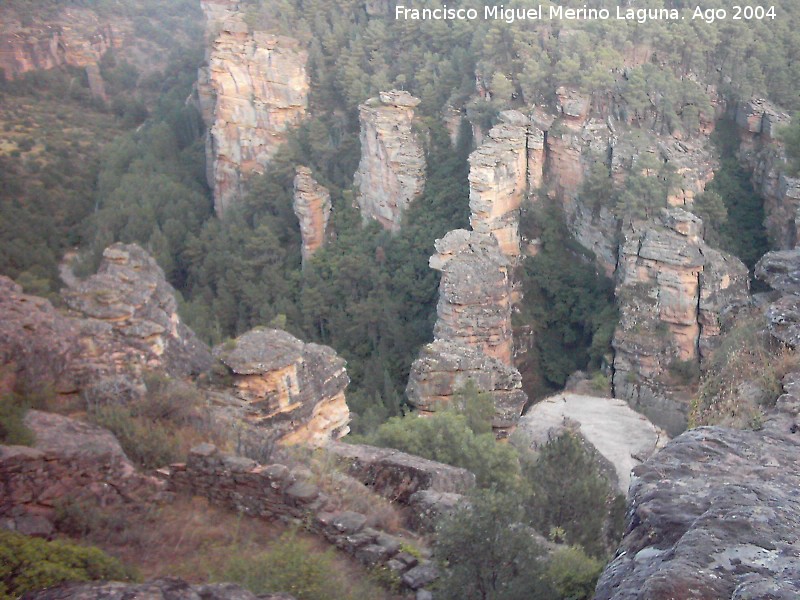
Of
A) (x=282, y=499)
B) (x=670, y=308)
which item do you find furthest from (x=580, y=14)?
(x=282, y=499)

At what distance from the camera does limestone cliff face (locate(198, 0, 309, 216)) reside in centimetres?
3425

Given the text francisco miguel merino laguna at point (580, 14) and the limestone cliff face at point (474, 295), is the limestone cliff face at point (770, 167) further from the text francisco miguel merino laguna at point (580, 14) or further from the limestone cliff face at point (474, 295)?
the limestone cliff face at point (474, 295)

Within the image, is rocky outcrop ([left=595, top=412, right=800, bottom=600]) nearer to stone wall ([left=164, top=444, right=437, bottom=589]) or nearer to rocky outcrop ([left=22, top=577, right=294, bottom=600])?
rocky outcrop ([left=22, top=577, right=294, bottom=600])

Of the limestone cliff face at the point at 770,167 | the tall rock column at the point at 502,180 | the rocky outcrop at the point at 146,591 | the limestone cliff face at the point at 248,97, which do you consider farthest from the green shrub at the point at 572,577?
the limestone cliff face at the point at 248,97

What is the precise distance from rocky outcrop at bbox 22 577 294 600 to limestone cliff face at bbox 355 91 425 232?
25.8 meters

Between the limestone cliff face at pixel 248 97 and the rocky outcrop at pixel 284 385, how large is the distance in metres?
23.7

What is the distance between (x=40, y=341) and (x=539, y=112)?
69.7 feet

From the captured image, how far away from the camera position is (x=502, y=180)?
2595 centimetres

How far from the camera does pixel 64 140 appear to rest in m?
36.2

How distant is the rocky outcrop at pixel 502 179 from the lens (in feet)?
83.8

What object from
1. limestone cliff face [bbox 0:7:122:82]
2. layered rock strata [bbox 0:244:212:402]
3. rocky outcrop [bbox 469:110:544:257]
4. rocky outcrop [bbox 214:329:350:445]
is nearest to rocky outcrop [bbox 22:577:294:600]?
layered rock strata [bbox 0:244:212:402]

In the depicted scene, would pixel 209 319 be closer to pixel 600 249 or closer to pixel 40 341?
pixel 600 249

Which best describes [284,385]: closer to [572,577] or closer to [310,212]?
[572,577]

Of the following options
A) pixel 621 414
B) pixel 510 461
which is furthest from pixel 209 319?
pixel 510 461
